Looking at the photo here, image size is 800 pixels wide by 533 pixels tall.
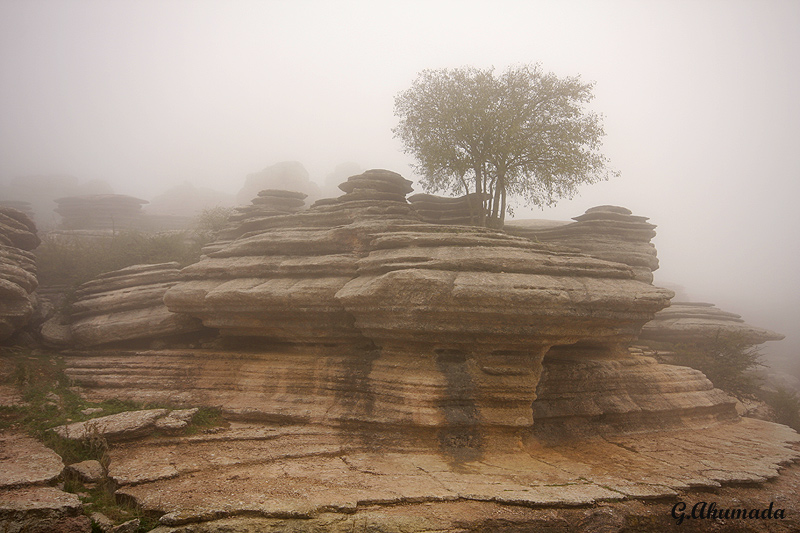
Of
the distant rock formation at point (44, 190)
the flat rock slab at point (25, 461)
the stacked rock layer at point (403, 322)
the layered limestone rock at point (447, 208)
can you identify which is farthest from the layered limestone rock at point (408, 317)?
Answer: the distant rock formation at point (44, 190)

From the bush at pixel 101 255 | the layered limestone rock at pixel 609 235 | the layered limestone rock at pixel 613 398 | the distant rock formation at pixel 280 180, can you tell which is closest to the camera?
the layered limestone rock at pixel 613 398

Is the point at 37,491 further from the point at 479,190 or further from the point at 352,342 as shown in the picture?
the point at 479,190

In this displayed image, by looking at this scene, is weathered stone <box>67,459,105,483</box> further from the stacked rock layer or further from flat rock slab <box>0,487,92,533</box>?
the stacked rock layer

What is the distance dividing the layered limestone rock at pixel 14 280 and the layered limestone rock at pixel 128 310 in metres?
1.51

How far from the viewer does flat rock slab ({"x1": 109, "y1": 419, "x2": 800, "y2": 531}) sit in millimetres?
7809

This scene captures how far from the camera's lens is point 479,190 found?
2166cm

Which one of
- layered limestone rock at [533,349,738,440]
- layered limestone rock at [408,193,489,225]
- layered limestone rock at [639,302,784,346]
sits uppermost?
layered limestone rock at [408,193,489,225]

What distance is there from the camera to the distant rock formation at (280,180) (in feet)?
192

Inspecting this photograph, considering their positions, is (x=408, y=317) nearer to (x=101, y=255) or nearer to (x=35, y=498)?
(x=35, y=498)

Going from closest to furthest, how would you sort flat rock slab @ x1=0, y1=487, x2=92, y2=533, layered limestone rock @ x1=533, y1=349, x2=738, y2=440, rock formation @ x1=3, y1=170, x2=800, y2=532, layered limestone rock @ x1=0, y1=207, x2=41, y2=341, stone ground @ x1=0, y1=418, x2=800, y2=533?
flat rock slab @ x1=0, y1=487, x2=92, y2=533 < stone ground @ x1=0, y1=418, x2=800, y2=533 < rock formation @ x1=3, y1=170, x2=800, y2=532 < layered limestone rock @ x1=533, y1=349, x2=738, y2=440 < layered limestone rock @ x1=0, y1=207, x2=41, y2=341

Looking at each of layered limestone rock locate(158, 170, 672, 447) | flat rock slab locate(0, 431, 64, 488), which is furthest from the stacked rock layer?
flat rock slab locate(0, 431, 64, 488)

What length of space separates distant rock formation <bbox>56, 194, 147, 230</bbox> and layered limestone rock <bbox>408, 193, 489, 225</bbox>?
2801 centimetres

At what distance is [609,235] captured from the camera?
21438mm

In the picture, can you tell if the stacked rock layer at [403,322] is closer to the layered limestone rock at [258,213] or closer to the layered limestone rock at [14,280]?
the layered limestone rock at [258,213]
